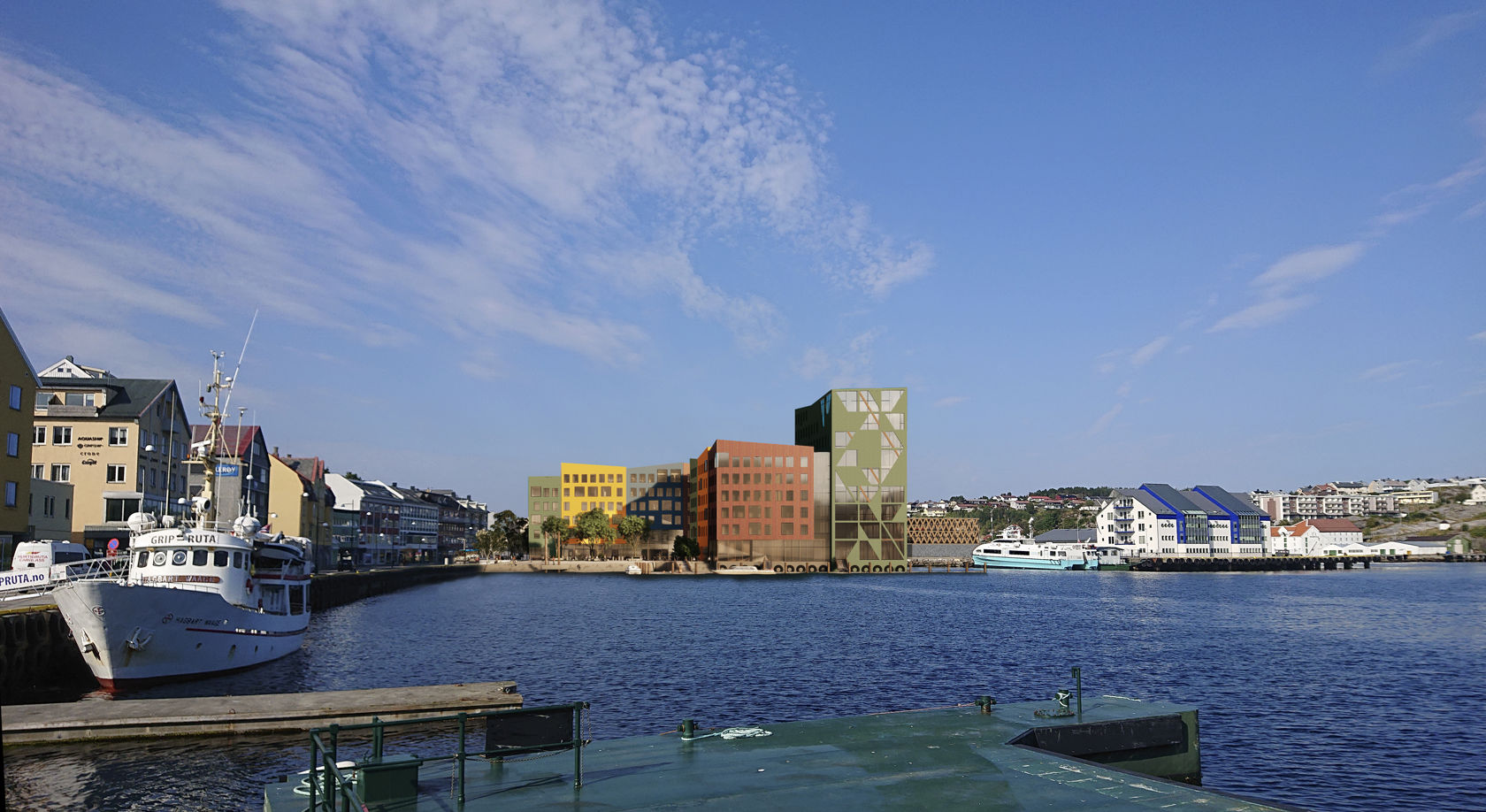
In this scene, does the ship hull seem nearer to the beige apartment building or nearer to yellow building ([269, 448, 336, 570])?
the beige apartment building

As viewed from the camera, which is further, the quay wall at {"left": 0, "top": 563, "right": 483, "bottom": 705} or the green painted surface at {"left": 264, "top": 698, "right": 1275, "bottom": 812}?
the quay wall at {"left": 0, "top": 563, "right": 483, "bottom": 705}

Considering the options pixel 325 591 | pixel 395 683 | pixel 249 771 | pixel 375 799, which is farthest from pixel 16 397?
pixel 375 799

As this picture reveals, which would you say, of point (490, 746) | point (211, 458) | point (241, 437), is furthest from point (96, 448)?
point (490, 746)

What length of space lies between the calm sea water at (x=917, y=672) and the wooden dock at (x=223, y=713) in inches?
26.3

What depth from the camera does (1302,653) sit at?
59.5 metres

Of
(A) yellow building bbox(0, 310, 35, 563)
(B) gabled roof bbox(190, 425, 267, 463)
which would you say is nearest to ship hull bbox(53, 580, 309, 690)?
(A) yellow building bbox(0, 310, 35, 563)

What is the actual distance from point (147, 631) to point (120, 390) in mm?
64767

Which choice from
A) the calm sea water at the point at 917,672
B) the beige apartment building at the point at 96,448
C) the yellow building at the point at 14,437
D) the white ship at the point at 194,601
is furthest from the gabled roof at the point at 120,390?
the white ship at the point at 194,601

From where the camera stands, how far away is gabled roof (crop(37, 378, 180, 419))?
303 feet

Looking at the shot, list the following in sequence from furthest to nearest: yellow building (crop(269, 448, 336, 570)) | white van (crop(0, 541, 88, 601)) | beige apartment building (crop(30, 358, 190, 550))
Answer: yellow building (crop(269, 448, 336, 570))
beige apartment building (crop(30, 358, 190, 550))
white van (crop(0, 541, 88, 601))

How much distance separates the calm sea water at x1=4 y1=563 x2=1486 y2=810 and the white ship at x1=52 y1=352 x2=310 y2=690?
5.98 feet

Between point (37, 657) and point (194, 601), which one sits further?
point (37, 657)

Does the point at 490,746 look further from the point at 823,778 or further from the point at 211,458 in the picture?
the point at 211,458

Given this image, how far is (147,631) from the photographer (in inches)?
Result: 1687
